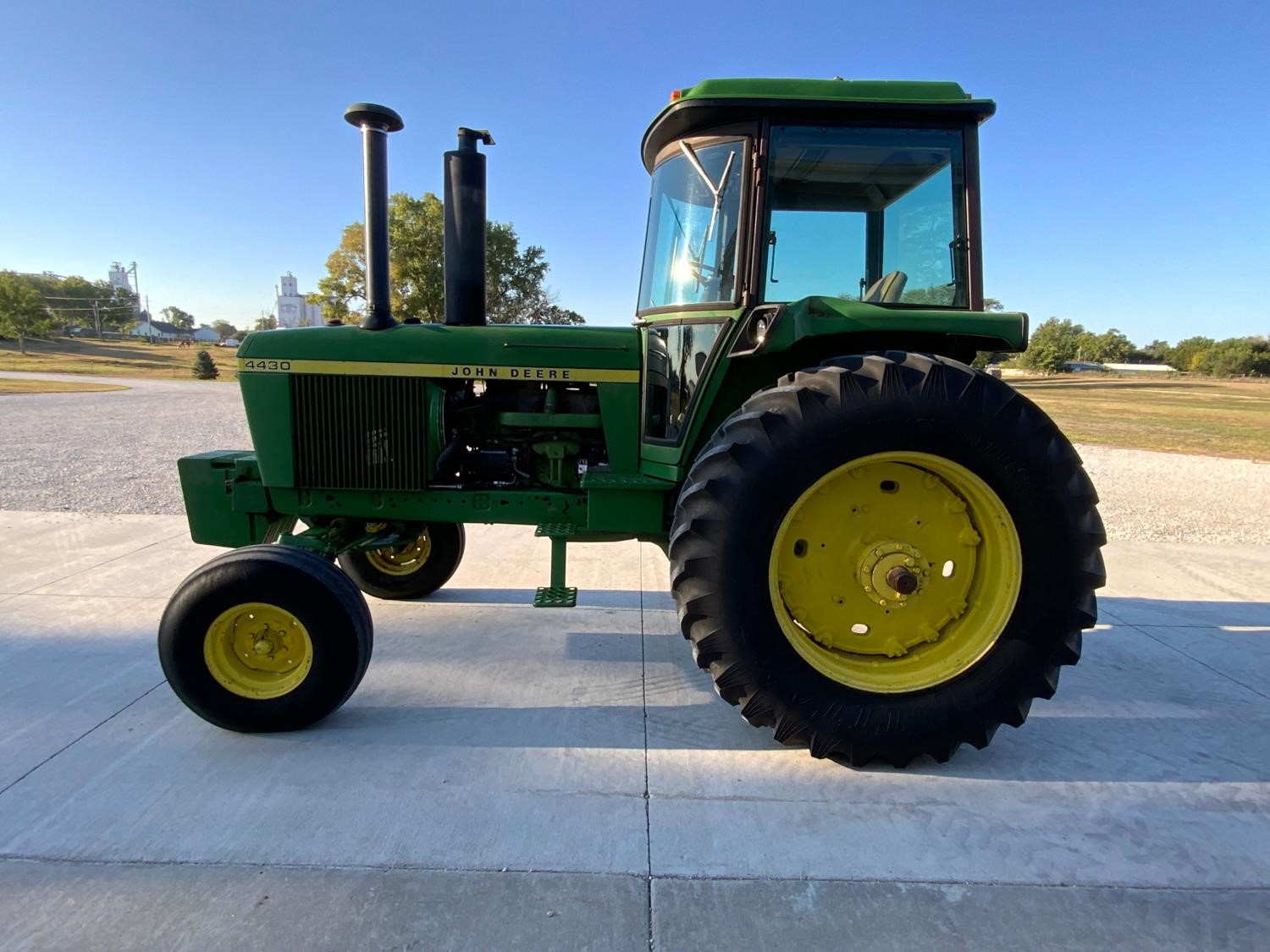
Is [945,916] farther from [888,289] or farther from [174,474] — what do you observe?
[174,474]

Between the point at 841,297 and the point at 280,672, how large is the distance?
8.50ft

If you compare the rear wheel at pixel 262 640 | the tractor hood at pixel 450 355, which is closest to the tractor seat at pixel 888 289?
the tractor hood at pixel 450 355

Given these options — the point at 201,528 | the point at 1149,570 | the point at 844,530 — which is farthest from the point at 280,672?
the point at 1149,570

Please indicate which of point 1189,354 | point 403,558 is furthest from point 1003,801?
point 1189,354

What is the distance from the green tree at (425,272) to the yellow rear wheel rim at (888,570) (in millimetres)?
18787

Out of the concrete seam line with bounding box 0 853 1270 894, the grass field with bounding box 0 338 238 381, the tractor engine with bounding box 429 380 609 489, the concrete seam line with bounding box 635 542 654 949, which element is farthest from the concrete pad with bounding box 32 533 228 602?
the grass field with bounding box 0 338 238 381

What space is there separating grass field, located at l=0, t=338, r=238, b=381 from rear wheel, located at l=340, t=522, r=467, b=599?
2592 centimetres

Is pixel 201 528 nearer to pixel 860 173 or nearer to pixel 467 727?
pixel 467 727

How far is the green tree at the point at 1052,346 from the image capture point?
2431 inches

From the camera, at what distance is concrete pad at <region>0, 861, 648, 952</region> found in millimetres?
1619

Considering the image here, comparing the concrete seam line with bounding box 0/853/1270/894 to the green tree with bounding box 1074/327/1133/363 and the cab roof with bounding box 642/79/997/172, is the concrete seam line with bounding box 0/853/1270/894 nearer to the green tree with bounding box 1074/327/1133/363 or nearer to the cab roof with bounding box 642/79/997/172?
the cab roof with bounding box 642/79/997/172

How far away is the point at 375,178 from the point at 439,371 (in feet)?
2.67

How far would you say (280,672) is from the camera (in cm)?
256

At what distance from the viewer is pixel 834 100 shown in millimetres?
2510
